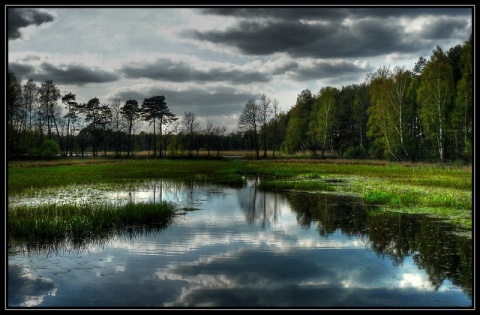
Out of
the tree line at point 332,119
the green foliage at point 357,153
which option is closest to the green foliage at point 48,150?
the tree line at point 332,119

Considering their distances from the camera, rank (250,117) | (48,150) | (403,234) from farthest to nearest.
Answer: (250,117), (48,150), (403,234)

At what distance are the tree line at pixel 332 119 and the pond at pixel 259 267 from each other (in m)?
18.7

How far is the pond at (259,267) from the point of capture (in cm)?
738

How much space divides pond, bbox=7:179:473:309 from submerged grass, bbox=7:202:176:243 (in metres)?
0.92

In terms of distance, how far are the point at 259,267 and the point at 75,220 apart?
6628mm

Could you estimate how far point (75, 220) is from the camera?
12.4m

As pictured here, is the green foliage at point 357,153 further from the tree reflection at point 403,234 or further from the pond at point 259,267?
the pond at point 259,267

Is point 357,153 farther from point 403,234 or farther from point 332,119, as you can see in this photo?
point 403,234

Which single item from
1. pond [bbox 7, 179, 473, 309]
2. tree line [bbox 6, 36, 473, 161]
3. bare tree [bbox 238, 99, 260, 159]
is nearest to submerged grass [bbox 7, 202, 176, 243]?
pond [bbox 7, 179, 473, 309]

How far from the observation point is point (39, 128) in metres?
63.5

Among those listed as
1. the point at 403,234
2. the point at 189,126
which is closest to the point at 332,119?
the point at 189,126

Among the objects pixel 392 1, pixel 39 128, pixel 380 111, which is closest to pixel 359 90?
pixel 380 111

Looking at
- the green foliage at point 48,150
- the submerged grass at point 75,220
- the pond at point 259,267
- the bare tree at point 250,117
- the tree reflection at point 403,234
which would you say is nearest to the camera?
the pond at point 259,267

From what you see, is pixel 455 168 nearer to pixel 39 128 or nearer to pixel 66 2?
pixel 66 2
